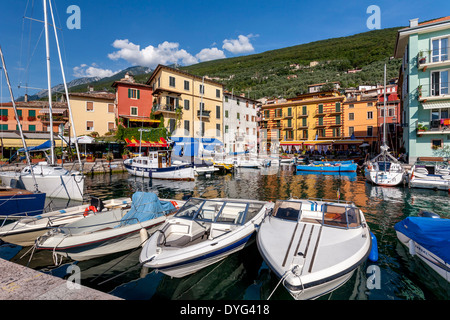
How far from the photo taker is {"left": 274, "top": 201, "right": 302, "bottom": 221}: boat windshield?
815cm

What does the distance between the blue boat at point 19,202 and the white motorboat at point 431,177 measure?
2645cm

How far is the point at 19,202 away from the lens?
11.8 meters

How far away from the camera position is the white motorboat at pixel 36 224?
8352 mm

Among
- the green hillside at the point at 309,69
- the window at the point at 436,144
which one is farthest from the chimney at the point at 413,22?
the green hillside at the point at 309,69

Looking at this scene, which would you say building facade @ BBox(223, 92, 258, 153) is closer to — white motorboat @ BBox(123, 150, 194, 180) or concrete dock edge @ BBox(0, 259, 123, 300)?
white motorboat @ BBox(123, 150, 194, 180)

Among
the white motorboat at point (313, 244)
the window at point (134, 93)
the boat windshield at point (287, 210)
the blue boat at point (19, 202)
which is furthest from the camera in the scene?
the window at point (134, 93)

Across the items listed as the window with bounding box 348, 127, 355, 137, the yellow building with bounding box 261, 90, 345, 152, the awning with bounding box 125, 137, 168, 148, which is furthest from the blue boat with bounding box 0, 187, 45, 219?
the window with bounding box 348, 127, 355, 137

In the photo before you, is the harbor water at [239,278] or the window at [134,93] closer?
the harbor water at [239,278]

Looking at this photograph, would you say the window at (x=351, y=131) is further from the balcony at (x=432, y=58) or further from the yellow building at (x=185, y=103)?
the yellow building at (x=185, y=103)

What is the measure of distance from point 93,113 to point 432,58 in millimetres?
46541

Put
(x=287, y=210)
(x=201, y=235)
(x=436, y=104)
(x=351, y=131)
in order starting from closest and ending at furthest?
(x=201, y=235) < (x=287, y=210) < (x=436, y=104) < (x=351, y=131)

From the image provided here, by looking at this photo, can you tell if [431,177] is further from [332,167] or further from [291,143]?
[291,143]

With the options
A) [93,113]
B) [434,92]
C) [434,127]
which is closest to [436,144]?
[434,127]
